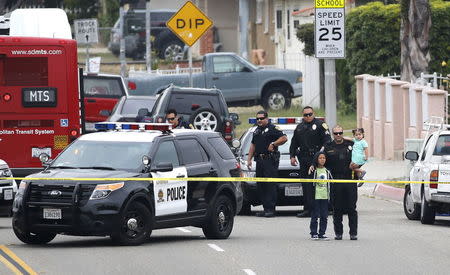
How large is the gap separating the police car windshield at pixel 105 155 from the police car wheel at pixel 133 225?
637 mm

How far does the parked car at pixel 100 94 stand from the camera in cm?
3359

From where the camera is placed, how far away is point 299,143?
22.0m

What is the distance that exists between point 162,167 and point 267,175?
5084 mm

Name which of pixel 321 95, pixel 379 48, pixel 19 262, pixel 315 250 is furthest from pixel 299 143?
pixel 321 95

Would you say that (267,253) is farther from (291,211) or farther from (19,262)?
(291,211)

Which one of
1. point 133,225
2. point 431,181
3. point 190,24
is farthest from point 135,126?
point 190,24

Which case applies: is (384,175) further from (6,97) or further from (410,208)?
(6,97)

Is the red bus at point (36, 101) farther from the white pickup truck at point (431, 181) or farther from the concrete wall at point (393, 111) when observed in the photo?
the concrete wall at point (393, 111)

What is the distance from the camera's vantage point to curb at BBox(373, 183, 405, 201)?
1105 inches

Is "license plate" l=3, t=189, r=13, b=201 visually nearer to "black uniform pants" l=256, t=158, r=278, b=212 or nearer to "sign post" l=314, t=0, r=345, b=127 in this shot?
"black uniform pants" l=256, t=158, r=278, b=212

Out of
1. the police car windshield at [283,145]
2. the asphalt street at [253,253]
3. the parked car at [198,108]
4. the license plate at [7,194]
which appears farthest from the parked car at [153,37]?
the asphalt street at [253,253]

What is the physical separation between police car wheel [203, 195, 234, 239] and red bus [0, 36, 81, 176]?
5323 mm

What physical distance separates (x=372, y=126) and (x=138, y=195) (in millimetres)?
21612

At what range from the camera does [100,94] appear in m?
34.2
